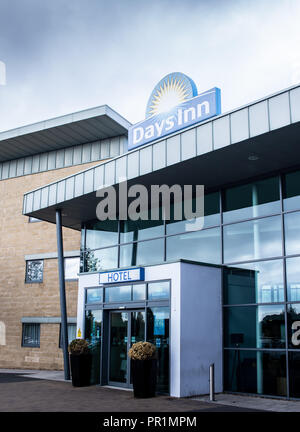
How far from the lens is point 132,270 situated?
1453cm

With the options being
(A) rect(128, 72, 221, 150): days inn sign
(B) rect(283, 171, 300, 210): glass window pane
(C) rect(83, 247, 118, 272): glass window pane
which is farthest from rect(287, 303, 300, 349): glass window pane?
(C) rect(83, 247, 118, 272): glass window pane

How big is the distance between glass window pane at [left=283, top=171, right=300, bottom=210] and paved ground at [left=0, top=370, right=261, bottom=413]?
5.01 meters

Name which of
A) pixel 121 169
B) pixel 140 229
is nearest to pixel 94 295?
pixel 140 229

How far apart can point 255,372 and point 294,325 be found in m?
1.66

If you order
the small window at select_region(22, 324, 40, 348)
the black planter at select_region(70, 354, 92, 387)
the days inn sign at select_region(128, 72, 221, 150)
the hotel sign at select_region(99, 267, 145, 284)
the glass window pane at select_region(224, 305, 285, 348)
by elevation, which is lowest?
the black planter at select_region(70, 354, 92, 387)

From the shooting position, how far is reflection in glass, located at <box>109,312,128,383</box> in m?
14.7

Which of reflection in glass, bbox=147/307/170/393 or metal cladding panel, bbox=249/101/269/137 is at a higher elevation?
metal cladding panel, bbox=249/101/269/137

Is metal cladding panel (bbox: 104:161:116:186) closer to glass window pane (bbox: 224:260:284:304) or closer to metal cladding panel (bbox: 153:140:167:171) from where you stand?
metal cladding panel (bbox: 153:140:167:171)

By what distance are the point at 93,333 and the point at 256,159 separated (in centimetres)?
Answer: 778

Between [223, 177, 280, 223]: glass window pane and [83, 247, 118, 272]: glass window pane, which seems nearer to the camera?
[223, 177, 280, 223]: glass window pane

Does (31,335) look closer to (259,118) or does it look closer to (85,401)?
(85,401)

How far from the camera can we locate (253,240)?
1330 centimetres

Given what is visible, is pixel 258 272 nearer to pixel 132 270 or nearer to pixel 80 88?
pixel 132 270

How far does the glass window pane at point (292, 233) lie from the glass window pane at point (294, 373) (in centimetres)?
249
